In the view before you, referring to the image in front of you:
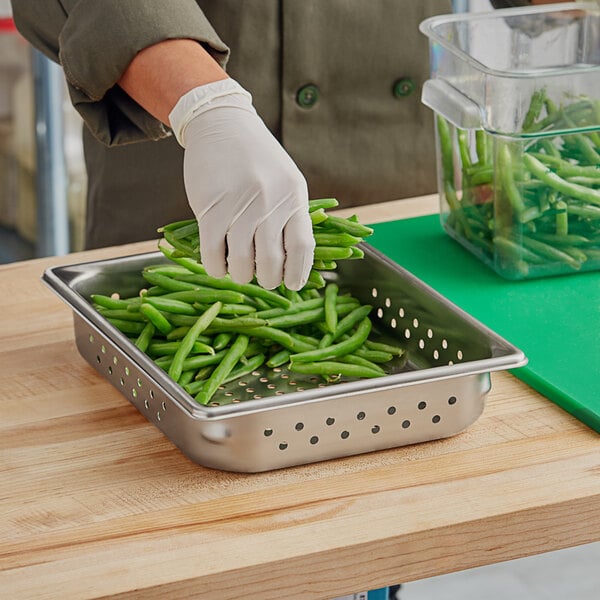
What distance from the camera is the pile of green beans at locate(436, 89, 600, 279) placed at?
149 centimetres

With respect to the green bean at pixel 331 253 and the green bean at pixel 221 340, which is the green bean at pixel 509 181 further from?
the green bean at pixel 221 340

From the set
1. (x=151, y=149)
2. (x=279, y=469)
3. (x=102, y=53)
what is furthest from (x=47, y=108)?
(x=279, y=469)

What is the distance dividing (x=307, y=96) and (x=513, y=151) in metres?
0.42

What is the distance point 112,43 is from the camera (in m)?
1.37

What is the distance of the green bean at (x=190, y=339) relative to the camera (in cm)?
120

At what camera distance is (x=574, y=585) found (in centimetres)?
244

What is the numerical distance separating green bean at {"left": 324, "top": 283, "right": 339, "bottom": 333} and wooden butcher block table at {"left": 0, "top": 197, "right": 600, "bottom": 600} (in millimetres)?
195

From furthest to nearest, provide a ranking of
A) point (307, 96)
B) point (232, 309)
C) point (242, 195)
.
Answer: point (307, 96) → point (232, 309) → point (242, 195)

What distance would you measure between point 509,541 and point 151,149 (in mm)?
967

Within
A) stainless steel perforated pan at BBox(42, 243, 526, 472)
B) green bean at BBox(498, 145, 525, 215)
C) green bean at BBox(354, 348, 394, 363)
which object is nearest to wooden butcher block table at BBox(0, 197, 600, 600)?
stainless steel perforated pan at BBox(42, 243, 526, 472)

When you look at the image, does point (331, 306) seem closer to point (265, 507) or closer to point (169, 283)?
point (169, 283)

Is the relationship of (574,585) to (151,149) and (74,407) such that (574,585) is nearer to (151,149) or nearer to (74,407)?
(151,149)

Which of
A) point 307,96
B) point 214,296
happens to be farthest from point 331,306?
point 307,96

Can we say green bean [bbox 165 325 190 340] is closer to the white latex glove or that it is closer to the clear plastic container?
the white latex glove
